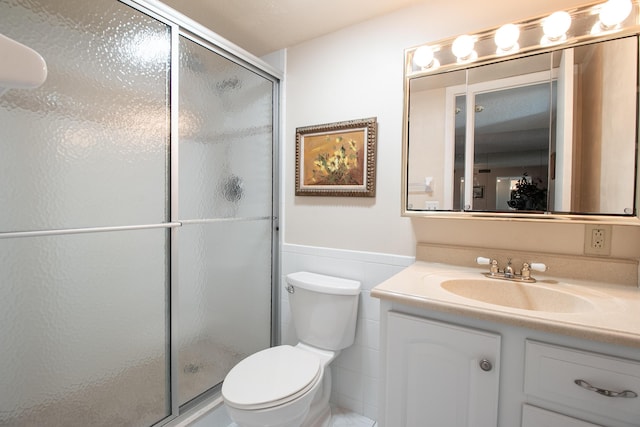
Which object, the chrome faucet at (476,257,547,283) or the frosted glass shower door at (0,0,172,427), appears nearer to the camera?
the frosted glass shower door at (0,0,172,427)

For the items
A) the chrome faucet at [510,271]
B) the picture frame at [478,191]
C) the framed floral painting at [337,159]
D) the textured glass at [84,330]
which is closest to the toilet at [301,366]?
the textured glass at [84,330]

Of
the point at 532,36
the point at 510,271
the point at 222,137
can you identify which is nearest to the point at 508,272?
the point at 510,271

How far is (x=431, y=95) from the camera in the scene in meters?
1.42

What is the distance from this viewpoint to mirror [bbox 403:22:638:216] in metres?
1.09

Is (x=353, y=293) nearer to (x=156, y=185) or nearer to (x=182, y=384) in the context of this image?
(x=182, y=384)

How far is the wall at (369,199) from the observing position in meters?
1.33

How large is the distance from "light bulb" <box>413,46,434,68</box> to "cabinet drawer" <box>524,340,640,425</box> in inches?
48.2

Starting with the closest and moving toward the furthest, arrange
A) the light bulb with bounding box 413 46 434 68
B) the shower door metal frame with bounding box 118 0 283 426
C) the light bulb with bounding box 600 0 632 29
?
the light bulb with bounding box 600 0 632 29 → the shower door metal frame with bounding box 118 0 283 426 → the light bulb with bounding box 413 46 434 68

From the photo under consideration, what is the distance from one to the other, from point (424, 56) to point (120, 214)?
1.51m

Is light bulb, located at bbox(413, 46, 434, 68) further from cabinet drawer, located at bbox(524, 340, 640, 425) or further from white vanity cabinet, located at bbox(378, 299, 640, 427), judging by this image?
cabinet drawer, located at bbox(524, 340, 640, 425)

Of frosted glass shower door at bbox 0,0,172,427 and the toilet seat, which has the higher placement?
frosted glass shower door at bbox 0,0,172,427

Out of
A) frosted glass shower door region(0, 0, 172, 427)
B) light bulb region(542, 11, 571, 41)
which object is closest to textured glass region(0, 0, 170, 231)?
frosted glass shower door region(0, 0, 172, 427)

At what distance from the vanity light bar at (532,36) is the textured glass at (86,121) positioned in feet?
3.95

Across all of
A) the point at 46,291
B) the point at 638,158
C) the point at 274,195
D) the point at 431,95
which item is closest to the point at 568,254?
the point at 638,158
